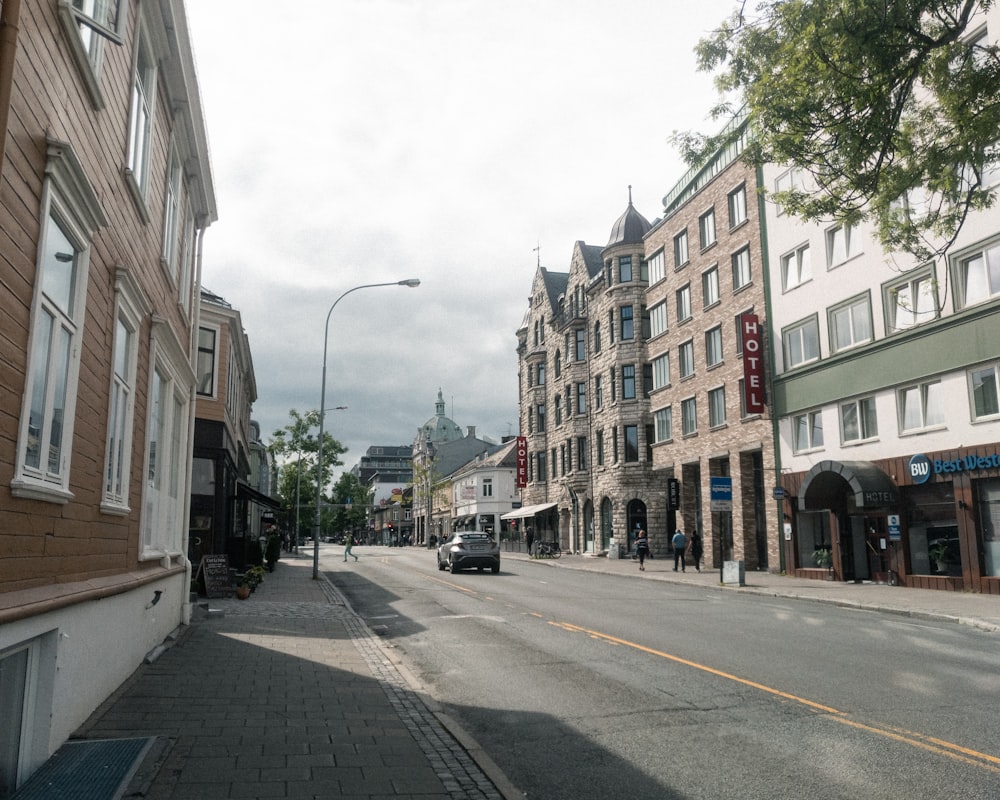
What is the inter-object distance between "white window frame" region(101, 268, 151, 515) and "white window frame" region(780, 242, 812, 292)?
78.1 ft

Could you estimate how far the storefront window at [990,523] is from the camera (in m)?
20.5

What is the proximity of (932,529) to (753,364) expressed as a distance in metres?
9.28

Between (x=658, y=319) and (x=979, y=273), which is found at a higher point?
(x=658, y=319)

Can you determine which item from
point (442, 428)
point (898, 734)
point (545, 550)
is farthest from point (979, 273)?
point (442, 428)

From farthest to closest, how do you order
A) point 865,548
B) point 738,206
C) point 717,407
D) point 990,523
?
point 717,407 < point 738,206 < point 865,548 < point 990,523

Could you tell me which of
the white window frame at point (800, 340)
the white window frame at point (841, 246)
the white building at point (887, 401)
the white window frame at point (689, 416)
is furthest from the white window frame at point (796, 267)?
the white window frame at point (689, 416)

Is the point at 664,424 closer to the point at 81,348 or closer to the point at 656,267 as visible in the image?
the point at 656,267

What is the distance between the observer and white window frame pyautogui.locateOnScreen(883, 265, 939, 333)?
22641 millimetres

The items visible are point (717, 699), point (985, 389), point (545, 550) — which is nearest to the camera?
point (717, 699)

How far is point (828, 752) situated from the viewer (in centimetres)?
627

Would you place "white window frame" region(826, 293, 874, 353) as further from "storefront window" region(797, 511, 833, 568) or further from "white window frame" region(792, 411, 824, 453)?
"storefront window" region(797, 511, 833, 568)

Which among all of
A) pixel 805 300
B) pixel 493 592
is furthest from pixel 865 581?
pixel 493 592

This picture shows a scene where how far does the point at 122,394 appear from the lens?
9.26 metres

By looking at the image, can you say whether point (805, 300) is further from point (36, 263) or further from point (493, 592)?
point (36, 263)
